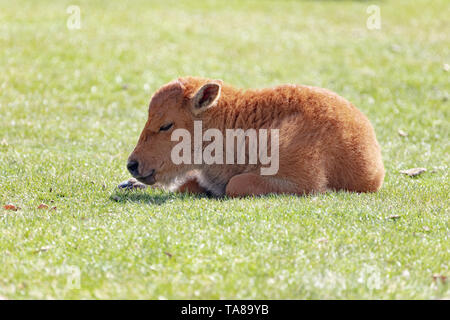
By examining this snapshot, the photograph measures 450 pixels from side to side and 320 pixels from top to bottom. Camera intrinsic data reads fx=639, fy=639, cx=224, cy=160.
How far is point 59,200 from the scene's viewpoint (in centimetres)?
762

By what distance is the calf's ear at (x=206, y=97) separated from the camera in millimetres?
7660

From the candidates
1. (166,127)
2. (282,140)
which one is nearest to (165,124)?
(166,127)

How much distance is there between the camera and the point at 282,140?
748 cm

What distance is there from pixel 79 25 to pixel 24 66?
139 inches

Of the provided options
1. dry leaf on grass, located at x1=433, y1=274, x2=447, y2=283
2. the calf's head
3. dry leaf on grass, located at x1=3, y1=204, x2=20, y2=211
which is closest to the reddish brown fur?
the calf's head

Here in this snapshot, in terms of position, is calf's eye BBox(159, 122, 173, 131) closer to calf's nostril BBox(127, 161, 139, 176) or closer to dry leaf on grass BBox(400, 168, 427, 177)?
calf's nostril BBox(127, 161, 139, 176)

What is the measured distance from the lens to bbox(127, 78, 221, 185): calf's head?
767cm

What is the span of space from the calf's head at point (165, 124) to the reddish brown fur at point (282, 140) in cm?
1

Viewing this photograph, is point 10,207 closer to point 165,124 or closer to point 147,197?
point 147,197

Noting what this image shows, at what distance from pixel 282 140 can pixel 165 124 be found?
1426mm

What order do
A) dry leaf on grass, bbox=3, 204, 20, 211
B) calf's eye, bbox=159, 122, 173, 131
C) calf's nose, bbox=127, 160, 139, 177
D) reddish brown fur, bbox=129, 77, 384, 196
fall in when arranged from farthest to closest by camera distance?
calf's eye, bbox=159, 122, 173, 131, calf's nose, bbox=127, 160, 139, 177, reddish brown fur, bbox=129, 77, 384, 196, dry leaf on grass, bbox=3, 204, 20, 211

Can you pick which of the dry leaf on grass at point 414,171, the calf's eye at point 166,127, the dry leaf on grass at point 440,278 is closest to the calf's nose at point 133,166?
the calf's eye at point 166,127

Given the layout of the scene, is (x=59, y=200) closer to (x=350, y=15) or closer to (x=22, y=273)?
(x=22, y=273)

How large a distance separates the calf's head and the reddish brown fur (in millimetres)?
12
